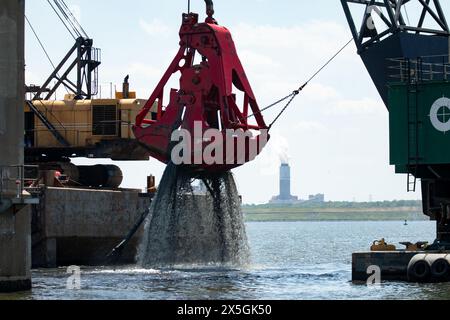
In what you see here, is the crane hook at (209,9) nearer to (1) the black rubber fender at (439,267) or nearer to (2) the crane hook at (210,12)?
(2) the crane hook at (210,12)

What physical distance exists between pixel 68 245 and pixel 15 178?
2005cm

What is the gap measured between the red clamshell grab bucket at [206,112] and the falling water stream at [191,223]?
120cm

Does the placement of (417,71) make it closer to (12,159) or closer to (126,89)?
(12,159)

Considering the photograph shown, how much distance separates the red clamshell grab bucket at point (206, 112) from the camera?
2072 inches

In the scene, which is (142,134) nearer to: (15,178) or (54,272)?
(54,272)

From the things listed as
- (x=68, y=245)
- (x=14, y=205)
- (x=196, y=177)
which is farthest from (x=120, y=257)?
(x=14, y=205)

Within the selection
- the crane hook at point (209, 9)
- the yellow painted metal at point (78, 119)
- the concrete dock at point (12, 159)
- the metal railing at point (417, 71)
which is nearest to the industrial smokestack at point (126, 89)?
the yellow painted metal at point (78, 119)

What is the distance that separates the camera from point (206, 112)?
177 ft

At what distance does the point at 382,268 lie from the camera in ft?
140

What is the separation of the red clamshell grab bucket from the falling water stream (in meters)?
1.20

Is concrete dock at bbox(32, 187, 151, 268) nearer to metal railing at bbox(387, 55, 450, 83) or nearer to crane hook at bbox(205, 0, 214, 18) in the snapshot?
crane hook at bbox(205, 0, 214, 18)

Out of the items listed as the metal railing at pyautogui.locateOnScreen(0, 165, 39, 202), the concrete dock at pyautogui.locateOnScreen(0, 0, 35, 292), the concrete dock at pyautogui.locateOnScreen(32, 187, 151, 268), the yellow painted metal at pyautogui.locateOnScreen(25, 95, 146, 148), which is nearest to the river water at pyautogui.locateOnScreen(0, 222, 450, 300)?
the concrete dock at pyautogui.locateOnScreen(0, 0, 35, 292)

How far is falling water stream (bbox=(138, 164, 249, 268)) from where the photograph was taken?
53344 millimetres

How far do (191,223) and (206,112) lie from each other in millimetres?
5099
